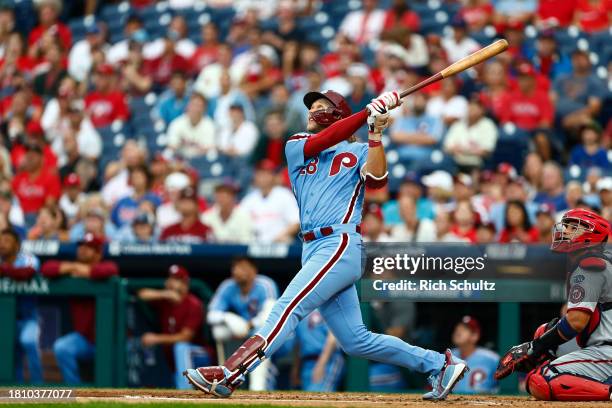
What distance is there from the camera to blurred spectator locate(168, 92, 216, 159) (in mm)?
13672

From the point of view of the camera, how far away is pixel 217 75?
14461 millimetres

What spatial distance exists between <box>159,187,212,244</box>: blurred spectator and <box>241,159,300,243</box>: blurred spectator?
48 centimetres

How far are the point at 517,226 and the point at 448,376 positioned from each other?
12.2 feet

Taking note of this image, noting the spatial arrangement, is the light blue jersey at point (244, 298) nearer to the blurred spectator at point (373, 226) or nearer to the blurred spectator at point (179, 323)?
the blurred spectator at point (179, 323)

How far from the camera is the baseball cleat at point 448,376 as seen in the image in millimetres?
7000

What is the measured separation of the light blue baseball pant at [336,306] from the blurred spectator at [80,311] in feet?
13.2

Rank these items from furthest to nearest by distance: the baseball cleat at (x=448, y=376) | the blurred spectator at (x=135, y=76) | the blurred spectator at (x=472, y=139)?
1. the blurred spectator at (x=135, y=76)
2. the blurred spectator at (x=472, y=139)
3. the baseball cleat at (x=448, y=376)

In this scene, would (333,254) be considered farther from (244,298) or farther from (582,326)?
(244,298)

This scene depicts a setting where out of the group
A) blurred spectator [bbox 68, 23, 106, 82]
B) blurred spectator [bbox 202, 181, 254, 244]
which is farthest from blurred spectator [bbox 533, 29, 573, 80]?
blurred spectator [bbox 68, 23, 106, 82]

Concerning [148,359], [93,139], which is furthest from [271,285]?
[93,139]

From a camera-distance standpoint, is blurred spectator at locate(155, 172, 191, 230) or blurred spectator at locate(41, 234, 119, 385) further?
blurred spectator at locate(155, 172, 191, 230)

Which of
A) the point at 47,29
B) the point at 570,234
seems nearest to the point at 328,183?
the point at 570,234

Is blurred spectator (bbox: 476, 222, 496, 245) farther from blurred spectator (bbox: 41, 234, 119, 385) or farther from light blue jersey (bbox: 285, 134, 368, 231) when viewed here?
light blue jersey (bbox: 285, 134, 368, 231)

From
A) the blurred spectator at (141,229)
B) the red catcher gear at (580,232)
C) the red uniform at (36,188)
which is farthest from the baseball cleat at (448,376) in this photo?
the red uniform at (36,188)
